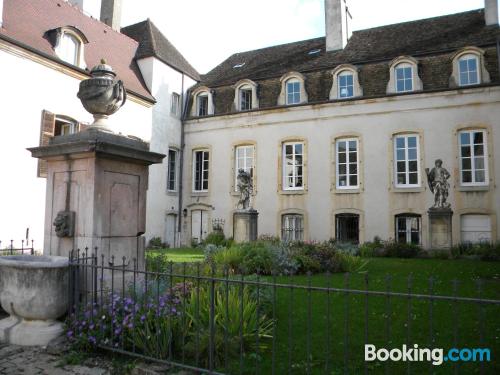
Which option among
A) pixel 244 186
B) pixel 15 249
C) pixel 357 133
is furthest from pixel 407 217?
pixel 15 249

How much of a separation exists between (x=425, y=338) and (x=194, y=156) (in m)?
17.8

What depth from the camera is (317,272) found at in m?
9.84

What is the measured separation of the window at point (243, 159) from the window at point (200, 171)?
179 cm

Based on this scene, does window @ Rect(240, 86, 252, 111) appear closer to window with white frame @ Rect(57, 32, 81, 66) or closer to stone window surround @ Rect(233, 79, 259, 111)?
stone window surround @ Rect(233, 79, 259, 111)

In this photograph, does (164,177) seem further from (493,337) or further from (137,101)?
(493,337)

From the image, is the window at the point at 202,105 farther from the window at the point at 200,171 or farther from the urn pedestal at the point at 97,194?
the urn pedestal at the point at 97,194

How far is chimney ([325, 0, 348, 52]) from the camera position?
20312 millimetres

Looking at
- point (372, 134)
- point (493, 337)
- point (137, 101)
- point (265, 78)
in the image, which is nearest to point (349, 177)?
point (372, 134)

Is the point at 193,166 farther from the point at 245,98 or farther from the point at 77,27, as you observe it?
the point at 77,27

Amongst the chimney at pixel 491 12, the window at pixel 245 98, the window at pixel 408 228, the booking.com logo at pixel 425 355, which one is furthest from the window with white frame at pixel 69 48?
the chimney at pixel 491 12

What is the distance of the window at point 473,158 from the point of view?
53.3ft

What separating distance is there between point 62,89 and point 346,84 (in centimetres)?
1156

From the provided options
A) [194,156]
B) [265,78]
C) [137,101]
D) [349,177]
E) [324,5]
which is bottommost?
[349,177]

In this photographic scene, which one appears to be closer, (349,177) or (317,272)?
(317,272)
